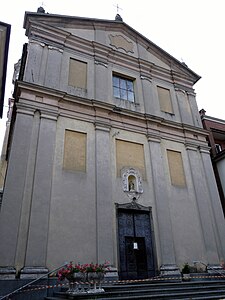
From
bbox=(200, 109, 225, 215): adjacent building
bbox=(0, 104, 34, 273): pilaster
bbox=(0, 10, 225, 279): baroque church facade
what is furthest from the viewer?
bbox=(200, 109, 225, 215): adjacent building

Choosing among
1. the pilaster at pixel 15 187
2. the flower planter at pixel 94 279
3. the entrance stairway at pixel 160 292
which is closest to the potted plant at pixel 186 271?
the entrance stairway at pixel 160 292

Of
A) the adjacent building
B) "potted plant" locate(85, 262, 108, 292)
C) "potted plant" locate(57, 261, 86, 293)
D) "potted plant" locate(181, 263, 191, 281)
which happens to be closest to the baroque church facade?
"potted plant" locate(181, 263, 191, 281)

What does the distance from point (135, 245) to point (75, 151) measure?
15.2ft

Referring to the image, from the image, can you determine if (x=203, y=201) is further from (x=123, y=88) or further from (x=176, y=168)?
(x=123, y=88)

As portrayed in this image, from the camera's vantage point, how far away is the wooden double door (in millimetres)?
9852

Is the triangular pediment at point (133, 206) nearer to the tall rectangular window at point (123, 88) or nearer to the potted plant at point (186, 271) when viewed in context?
the potted plant at point (186, 271)

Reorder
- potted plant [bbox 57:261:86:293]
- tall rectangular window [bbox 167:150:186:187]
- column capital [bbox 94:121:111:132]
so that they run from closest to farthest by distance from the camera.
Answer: potted plant [bbox 57:261:86:293], column capital [bbox 94:121:111:132], tall rectangular window [bbox 167:150:186:187]

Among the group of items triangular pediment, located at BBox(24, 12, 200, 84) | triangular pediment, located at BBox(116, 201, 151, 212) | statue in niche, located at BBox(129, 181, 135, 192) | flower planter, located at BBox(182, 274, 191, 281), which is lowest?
flower planter, located at BBox(182, 274, 191, 281)

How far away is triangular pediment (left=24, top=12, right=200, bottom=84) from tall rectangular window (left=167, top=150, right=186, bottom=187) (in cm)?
641

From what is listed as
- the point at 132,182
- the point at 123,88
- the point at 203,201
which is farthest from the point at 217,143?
the point at 132,182

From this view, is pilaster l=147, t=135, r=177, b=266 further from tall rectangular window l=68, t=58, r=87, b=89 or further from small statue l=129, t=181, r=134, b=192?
tall rectangular window l=68, t=58, r=87, b=89

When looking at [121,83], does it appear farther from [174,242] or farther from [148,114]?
Result: [174,242]

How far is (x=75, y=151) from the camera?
1098 cm

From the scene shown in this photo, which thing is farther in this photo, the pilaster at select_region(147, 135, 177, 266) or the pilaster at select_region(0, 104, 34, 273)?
the pilaster at select_region(147, 135, 177, 266)
